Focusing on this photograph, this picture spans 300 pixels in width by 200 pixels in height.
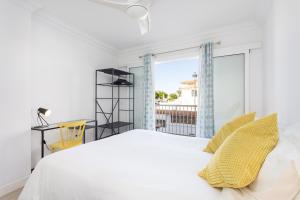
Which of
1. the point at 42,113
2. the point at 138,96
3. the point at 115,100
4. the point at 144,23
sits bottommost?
the point at 42,113

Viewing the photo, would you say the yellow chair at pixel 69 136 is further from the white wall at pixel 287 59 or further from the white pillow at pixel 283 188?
the white wall at pixel 287 59

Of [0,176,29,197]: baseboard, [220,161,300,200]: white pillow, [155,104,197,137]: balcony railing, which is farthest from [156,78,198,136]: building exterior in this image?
[220,161,300,200]: white pillow

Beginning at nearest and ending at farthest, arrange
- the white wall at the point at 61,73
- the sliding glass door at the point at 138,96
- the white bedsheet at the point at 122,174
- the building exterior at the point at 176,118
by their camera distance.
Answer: the white bedsheet at the point at 122,174, the white wall at the point at 61,73, the sliding glass door at the point at 138,96, the building exterior at the point at 176,118

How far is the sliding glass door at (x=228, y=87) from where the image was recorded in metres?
2.95

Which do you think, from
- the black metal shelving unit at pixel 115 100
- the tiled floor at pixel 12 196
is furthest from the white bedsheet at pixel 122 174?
the black metal shelving unit at pixel 115 100

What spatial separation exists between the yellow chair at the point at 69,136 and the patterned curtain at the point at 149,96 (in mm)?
1495

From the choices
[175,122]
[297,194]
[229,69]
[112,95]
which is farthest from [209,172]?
[175,122]

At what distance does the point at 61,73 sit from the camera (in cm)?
303

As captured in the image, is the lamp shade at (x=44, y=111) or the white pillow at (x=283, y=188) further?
the lamp shade at (x=44, y=111)

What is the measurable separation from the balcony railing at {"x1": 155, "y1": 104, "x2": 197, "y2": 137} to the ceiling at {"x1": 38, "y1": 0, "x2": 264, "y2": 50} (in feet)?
8.51

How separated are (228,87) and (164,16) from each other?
5.73ft

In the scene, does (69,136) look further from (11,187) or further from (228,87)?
(228,87)

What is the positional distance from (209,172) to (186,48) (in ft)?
9.57

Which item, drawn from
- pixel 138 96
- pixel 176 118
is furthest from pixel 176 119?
pixel 138 96
